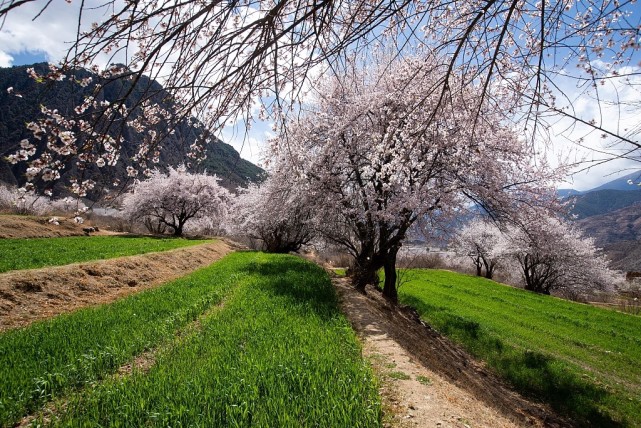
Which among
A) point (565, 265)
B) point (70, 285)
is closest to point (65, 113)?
point (70, 285)

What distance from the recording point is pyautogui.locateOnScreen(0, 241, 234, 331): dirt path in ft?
29.8

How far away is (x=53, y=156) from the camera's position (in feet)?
11.7

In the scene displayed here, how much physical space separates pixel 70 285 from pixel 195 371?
31.7ft

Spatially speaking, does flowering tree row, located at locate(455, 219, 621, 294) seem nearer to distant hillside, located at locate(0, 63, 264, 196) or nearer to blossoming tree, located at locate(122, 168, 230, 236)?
distant hillside, located at locate(0, 63, 264, 196)

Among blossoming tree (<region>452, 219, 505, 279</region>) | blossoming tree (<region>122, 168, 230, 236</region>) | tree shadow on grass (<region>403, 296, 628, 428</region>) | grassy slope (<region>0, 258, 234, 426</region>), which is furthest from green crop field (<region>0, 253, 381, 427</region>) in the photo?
blossoming tree (<region>452, 219, 505, 279</region>)

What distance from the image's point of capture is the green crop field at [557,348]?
836 centimetres

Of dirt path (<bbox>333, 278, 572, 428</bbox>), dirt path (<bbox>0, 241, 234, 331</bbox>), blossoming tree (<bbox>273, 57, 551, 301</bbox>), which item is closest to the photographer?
dirt path (<bbox>333, 278, 572, 428</bbox>)

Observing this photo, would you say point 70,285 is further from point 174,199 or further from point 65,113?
point 174,199

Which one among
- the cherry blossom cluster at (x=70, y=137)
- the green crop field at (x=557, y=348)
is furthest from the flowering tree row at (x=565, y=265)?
the cherry blossom cluster at (x=70, y=137)

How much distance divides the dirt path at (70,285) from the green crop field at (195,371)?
8.85 ft

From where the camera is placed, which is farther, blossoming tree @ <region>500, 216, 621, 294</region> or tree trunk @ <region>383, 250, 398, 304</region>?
blossoming tree @ <region>500, 216, 621, 294</region>

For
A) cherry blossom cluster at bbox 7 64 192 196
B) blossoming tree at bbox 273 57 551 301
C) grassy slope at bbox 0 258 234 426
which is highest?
blossoming tree at bbox 273 57 551 301

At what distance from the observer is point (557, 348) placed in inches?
485

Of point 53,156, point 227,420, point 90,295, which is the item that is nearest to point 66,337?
point 53,156
